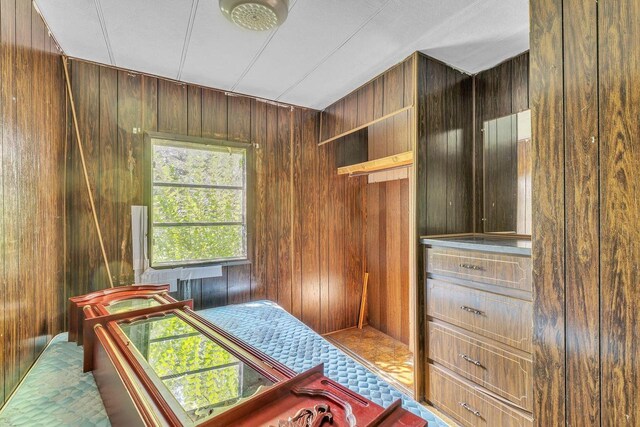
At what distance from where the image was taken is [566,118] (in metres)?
1.08

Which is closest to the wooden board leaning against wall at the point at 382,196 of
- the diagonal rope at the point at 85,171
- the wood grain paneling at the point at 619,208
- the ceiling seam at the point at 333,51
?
the ceiling seam at the point at 333,51

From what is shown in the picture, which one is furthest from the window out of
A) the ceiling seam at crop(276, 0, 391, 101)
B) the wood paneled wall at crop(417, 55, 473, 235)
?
the wood paneled wall at crop(417, 55, 473, 235)

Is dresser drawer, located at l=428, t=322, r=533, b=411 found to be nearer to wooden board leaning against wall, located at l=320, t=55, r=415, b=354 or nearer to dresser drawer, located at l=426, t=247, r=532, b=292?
dresser drawer, located at l=426, t=247, r=532, b=292

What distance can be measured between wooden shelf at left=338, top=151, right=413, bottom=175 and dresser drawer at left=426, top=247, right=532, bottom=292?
91 centimetres

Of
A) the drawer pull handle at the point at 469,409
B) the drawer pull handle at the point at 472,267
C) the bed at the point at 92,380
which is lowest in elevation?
the drawer pull handle at the point at 469,409

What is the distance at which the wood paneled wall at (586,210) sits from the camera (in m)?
0.93

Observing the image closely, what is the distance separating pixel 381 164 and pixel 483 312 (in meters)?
1.58

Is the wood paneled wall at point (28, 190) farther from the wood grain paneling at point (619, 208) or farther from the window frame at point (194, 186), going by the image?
the wood grain paneling at point (619, 208)

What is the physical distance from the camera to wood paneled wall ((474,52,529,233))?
2.03 meters

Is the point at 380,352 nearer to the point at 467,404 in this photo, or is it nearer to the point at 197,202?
the point at 467,404

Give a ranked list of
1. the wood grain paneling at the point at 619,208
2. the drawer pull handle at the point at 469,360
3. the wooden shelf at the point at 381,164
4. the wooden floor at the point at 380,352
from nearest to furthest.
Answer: the wood grain paneling at the point at 619,208, the drawer pull handle at the point at 469,360, the wooden floor at the point at 380,352, the wooden shelf at the point at 381,164

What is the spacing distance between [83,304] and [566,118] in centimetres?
236

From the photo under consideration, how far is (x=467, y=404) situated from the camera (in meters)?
1.71

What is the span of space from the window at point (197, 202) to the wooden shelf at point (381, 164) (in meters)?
1.10
